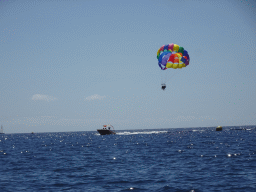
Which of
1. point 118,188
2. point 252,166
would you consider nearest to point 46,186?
point 118,188

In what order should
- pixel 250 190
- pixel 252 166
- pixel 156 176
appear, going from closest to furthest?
1. pixel 250 190
2. pixel 156 176
3. pixel 252 166

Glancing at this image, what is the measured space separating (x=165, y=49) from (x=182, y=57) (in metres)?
3.06

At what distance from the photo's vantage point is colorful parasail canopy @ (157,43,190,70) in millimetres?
40797

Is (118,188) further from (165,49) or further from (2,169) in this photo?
(165,49)

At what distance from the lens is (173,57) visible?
135 feet

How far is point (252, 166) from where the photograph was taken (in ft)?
70.7

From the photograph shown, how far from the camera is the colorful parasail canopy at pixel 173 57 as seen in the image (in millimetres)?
40797

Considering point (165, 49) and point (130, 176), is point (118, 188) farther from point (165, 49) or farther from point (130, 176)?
point (165, 49)

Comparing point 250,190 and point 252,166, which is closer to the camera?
point 250,190

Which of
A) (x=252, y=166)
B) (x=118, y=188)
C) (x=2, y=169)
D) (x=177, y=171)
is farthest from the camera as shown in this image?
(x=2, y=169)

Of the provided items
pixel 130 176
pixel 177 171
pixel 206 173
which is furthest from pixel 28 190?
pixel 206 173

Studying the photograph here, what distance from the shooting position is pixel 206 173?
19.0m

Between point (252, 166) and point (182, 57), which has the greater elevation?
point (182, 57)

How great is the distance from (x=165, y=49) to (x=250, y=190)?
1187 inches
